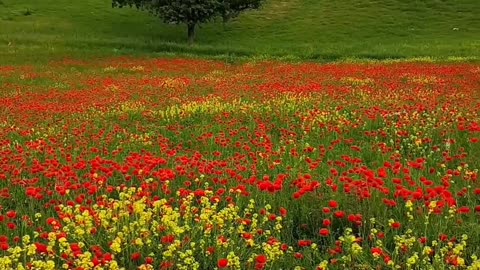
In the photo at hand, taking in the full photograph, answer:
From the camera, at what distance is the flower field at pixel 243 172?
4.75 metres

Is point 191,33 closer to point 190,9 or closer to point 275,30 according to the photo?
point 190,9

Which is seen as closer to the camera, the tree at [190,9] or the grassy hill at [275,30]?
the grassy hill at [275,30]

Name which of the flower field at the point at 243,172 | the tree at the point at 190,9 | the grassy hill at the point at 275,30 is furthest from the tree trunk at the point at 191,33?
the flower field at the point at 243,172

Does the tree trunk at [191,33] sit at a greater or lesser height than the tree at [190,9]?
lesser

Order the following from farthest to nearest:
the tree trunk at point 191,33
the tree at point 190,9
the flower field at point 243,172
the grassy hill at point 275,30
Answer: the tree trunk at point 191,33 → the tree at point 190,9 → the grassy hill at point 275,30 → the flower field at point 243,172

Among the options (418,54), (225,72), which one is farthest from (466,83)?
(418,54)

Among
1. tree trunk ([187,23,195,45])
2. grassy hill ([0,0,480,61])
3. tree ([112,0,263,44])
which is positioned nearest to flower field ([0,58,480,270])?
grassy hill ([0,0,480,61])

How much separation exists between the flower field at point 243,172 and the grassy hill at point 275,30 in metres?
15.4

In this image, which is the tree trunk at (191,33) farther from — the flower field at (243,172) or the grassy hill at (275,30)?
the flower field at (243,172)

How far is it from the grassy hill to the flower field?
15.4m

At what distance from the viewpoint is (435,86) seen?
59.7ft

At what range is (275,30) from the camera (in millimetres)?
53469

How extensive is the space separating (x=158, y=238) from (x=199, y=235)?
0.41m

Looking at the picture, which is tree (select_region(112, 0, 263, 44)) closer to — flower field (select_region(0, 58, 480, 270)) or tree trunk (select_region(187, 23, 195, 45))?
tree trunk (select_region(187, 23, 195, 45))
